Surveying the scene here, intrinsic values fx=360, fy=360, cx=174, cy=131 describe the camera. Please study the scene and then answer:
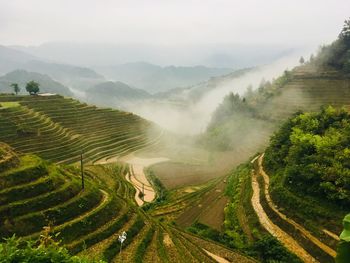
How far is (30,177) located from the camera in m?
27.5

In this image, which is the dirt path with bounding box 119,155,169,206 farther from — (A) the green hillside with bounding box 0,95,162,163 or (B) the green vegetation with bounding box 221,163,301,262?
(B) the green vegetation with bounding box 221,163,301,262

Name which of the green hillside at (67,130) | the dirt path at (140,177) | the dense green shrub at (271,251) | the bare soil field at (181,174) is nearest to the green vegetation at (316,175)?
the dense green shrub at (271,251)

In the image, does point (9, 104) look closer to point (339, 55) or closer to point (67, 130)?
point (67, 130)

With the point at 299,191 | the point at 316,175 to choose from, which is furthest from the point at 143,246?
the point at 316,175

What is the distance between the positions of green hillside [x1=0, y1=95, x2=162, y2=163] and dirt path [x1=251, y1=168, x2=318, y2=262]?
124ft

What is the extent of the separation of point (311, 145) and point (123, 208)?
67.0 ft

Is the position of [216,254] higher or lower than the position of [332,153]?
lower

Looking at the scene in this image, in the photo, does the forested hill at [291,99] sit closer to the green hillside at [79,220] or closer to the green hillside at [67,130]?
the green hillside at [67,130]

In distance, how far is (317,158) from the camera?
35000mm

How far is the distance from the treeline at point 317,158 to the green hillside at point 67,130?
1470 inches

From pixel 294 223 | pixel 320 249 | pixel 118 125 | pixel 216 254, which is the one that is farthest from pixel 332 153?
pixel 118 125

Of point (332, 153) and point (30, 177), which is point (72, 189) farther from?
point (332, 153)

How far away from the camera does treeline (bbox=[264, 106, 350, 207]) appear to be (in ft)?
103

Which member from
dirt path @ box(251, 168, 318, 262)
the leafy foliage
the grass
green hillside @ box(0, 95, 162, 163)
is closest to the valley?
the leafy foliage
